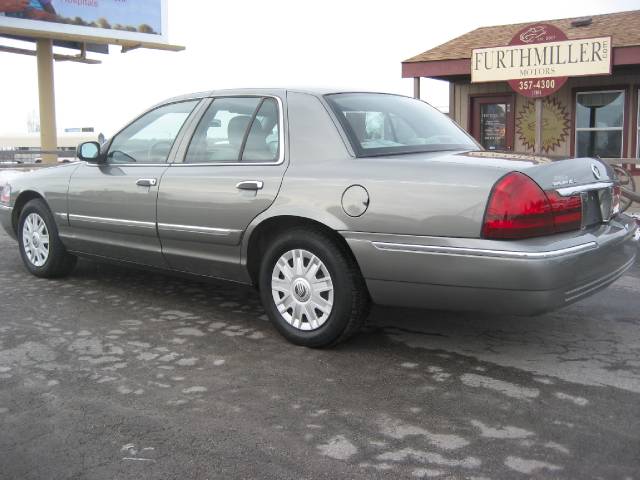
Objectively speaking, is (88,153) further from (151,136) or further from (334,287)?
(334,287)

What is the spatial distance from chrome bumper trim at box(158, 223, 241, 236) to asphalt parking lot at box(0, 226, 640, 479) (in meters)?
0.62

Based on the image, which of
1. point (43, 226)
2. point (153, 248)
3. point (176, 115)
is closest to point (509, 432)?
point (153, 248)

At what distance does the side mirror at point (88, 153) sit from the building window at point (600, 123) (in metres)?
11.6

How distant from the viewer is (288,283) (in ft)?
13.7

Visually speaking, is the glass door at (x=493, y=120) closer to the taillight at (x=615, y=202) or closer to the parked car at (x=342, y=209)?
the parked car at (x=342, y=209)

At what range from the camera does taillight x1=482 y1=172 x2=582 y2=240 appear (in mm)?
3426

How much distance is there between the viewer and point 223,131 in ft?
15.5

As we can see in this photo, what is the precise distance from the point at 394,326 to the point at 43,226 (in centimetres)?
325

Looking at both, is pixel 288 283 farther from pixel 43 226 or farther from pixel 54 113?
pixel 54 113

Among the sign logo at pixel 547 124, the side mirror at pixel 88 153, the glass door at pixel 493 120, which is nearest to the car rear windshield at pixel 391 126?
the side mirror at pixel 88 153

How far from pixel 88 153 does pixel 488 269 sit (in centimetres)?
336

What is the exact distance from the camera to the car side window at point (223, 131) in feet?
15.1

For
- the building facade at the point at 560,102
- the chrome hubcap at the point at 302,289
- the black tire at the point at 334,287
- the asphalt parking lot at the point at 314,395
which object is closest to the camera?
the asphalt parking lot at the point at 314,395

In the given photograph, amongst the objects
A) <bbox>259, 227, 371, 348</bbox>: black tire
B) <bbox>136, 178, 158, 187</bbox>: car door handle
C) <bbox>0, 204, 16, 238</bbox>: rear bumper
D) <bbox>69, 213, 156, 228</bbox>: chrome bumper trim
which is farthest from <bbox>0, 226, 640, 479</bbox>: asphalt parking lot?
<bbox>0, 204, 16, 238</bbox>: rear bumper
